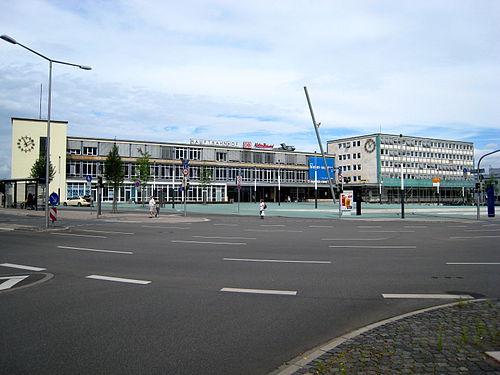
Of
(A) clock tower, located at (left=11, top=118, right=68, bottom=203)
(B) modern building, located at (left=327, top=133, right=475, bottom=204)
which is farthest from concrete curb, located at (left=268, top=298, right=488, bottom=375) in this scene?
(B) modern building, located at (left=327, top=133, right=475, bottom=204)

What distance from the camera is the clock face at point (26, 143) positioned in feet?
226

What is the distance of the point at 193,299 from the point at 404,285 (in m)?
3.90

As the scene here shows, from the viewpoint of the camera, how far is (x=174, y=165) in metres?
80.0

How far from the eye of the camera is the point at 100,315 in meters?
5.68

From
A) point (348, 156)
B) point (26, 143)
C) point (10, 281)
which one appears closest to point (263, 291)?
point (10, 281)

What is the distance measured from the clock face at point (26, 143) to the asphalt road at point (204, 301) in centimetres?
6441

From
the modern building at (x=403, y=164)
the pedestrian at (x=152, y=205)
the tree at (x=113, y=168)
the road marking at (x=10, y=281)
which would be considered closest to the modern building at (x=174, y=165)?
the modern building at (x=403, y=164)

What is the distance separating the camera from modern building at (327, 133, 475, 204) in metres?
100

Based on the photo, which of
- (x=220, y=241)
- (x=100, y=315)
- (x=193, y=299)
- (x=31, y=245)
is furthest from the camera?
(x=220, y=241)

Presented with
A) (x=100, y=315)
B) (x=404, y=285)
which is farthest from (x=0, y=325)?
(x=404, y=285)

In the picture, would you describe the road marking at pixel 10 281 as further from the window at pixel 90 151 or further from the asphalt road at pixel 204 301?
the window at pixel 90 151

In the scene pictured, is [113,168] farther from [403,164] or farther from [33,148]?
[403,164]

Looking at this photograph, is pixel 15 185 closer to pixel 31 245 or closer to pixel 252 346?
pixel 31 245

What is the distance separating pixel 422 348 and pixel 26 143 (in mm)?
76621
